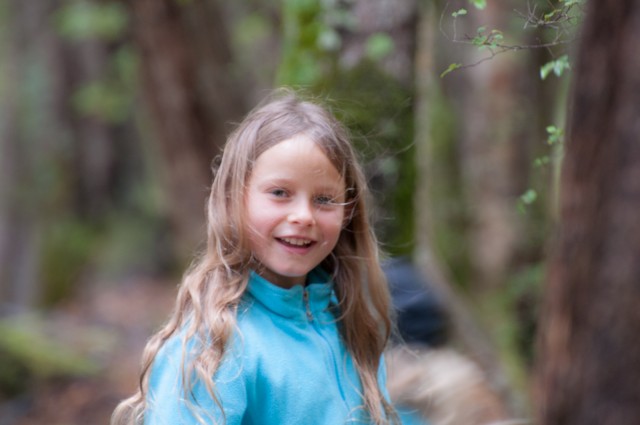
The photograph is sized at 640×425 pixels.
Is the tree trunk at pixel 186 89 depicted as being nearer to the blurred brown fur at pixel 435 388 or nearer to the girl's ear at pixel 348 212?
the blurred brown fur at pixel 435 388

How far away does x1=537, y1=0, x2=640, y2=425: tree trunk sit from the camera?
1.39 metres

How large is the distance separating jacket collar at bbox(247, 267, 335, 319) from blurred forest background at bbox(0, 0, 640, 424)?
2.18 ft

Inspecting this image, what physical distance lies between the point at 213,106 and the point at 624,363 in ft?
21.5

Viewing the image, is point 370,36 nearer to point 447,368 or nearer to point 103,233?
point 447,368

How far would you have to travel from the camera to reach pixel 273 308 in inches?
94.5

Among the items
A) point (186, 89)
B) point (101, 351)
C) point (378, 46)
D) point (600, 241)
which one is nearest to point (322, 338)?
point (600, 241)

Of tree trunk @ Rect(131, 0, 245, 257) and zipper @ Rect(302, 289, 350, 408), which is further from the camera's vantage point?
tree trunk @ Rect(131, 0, 245, 257)

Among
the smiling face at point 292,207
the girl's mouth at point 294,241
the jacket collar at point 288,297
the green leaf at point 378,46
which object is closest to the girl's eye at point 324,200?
the smiling face at point 292,207

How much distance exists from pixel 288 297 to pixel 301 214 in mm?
239

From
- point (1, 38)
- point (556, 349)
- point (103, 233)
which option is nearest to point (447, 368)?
point (556, 349)

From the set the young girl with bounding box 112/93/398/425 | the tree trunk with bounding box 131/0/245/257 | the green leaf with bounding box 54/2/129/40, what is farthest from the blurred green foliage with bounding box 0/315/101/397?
the young girl with bounding box 112/93/398/425

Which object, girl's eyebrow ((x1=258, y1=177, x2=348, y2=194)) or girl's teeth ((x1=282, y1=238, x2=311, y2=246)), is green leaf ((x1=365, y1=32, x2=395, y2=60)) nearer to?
girl's eyebrow ((x1=258, y1=177, x2=348, y2=194))

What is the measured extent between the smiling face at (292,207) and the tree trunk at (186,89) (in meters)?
5.04

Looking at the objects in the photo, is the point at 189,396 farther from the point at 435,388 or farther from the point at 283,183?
the point at 435,388
